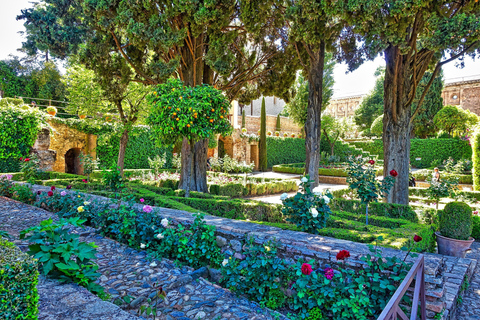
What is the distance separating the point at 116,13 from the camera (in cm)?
772

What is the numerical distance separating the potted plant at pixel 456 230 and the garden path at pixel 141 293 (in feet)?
12.6

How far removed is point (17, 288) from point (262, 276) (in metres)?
1.98

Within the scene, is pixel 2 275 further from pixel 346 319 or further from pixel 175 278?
pixel 346 319

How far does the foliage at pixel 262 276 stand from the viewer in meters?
2.79

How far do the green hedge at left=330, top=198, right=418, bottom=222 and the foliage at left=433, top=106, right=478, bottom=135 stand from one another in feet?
64.7

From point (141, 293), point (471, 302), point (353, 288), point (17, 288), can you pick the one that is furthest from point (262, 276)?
point (471, 302)

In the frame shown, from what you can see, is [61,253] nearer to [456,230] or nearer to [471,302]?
[471,302]

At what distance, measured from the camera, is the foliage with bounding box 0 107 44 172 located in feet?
31.7

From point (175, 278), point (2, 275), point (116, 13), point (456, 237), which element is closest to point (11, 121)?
point (116, 13)

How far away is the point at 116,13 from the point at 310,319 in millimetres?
8425

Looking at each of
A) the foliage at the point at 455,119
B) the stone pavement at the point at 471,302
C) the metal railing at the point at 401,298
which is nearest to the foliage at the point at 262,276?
the metal railing at the point at 401,298

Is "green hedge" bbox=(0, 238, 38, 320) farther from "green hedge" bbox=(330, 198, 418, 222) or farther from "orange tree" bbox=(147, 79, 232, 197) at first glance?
"green hedge" bbox=(330, 198, 418, 222)

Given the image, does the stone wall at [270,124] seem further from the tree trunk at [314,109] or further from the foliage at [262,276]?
the foliage at [262,276]

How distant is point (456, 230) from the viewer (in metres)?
4.78
